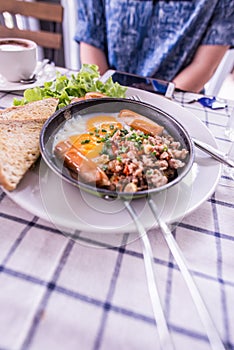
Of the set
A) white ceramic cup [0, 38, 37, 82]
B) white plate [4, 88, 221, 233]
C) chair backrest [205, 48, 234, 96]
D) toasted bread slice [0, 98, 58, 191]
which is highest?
white ceramic cup [0, 38, 37, 82]

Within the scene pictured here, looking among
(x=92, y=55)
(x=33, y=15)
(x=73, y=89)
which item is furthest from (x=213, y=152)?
(x=33, y=15)

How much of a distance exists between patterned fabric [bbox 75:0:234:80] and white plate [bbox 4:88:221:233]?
1.31 metres

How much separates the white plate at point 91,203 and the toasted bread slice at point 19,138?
0.10 ft

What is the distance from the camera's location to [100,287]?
1.79 ft

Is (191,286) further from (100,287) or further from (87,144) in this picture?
(87,144)

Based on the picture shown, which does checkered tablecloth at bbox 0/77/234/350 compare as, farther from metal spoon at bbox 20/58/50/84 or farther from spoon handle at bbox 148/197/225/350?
metal spoon at bbox 20/58/50/84

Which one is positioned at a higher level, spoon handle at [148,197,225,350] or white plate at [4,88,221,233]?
white plate at [4,88,221,233]

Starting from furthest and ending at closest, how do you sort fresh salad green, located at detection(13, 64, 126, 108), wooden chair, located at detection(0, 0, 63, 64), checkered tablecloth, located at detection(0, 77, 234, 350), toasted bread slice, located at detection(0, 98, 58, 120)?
wooden chair, located at detection(0, 0, 63, 64) < fresh salad green, located at detection(13, 64, 126, 108) < toasted bread slice, located at detection(0, 98, 58, 120) < checkered tablecloth, located at detection(0, 77, 234, 350)

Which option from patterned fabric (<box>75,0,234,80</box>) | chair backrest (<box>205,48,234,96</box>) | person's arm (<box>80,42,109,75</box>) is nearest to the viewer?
patterned fabric (<box>75,0,234,80</box>)

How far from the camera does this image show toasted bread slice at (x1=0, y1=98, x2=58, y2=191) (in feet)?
2.14

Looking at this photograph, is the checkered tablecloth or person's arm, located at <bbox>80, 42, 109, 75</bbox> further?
person's arm, located at <bbox>80, 42, 109, 75</bbox>

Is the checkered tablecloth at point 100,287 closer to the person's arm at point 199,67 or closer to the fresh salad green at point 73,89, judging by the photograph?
the fresh salad green at point 73,89

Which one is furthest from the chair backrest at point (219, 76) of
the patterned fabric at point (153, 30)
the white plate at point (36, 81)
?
the white plate at point (36, 81)

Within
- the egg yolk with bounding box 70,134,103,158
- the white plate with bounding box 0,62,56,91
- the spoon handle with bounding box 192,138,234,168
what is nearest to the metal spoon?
the white plate with bounding box 0,62,56,91
